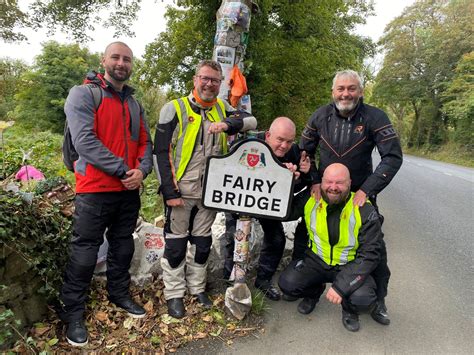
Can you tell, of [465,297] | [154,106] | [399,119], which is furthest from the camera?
[399,119]

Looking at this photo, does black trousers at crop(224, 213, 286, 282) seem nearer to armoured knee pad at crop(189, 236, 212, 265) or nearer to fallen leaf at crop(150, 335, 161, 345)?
armoured knee pad at crop(189, 236, 212, 265)

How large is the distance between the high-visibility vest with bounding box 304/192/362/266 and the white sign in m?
0.42

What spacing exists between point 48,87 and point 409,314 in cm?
2670

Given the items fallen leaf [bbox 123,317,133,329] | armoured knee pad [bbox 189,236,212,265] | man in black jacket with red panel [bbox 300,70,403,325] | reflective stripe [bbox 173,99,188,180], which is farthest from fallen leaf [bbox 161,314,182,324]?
man in black jacket with red panel [bbox 300,70,403,325]

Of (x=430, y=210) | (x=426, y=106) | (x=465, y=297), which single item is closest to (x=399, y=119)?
(x=426, y=106)

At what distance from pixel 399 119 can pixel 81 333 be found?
158 feet

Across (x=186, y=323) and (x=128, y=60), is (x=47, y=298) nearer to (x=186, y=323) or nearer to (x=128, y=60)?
(x=186, y=323)

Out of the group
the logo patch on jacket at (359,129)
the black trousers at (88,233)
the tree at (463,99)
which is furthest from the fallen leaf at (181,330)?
the tree at (463,99)

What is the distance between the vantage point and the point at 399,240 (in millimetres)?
5168

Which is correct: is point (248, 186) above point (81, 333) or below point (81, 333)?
above

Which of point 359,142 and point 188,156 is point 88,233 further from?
point 359,142

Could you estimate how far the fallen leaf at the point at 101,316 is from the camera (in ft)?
9.19

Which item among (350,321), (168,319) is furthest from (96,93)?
(350,321)

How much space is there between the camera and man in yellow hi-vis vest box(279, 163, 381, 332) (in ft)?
8.94
